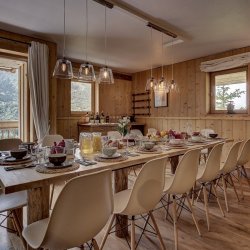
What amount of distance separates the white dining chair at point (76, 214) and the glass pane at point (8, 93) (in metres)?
3.68

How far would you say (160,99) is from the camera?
580cm

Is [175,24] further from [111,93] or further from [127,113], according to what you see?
[127,113]

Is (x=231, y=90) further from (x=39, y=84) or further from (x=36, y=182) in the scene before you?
(x=36, y=182)

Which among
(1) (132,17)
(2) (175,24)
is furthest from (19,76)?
(2) (175,24)

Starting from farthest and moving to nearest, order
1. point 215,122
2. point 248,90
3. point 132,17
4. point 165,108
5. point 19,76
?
point 165,108 < point 215,122 < point 248,90 < point 19,76 < point 132,17

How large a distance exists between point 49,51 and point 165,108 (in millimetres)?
3177

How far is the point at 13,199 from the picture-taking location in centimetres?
169

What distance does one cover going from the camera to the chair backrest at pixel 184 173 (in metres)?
1.74

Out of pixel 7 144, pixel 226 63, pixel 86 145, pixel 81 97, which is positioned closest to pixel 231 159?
pixel 86 145

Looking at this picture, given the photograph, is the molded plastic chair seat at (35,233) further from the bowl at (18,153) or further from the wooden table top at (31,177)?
the bowl at (18,153)

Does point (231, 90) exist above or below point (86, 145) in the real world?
above

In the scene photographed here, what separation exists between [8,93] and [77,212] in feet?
12.9

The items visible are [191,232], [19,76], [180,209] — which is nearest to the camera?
[191,232]

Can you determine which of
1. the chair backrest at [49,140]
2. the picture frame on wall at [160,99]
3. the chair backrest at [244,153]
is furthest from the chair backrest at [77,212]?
the picture frame on wall at [160,99]
